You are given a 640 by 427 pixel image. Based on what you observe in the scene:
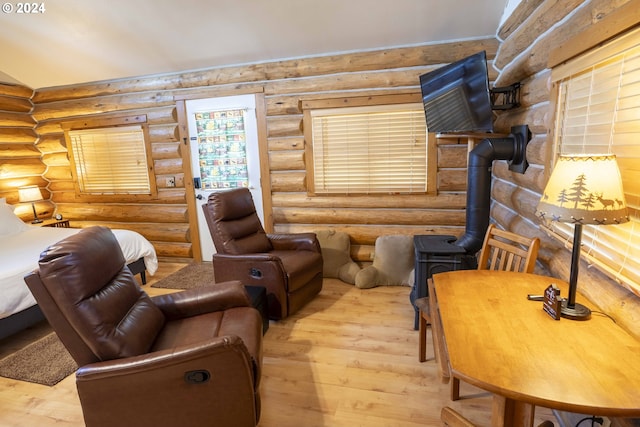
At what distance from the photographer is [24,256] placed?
2.83 metres

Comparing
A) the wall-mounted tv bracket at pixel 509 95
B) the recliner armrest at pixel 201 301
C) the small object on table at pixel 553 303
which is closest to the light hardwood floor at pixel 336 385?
the recliner armrest at pixel 201 301

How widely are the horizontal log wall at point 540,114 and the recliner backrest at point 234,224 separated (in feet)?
7.30

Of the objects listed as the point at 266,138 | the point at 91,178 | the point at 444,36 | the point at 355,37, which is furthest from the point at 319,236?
the point at 91,178

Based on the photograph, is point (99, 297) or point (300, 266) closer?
point (99, 297)

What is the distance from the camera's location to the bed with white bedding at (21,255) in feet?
8.05

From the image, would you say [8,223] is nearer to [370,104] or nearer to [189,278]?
[189,278]

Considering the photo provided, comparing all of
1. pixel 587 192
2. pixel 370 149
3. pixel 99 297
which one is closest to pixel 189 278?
pixel 99 297

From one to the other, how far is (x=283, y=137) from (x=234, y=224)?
1.28 meters

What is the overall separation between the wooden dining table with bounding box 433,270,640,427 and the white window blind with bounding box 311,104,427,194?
223 centimetres

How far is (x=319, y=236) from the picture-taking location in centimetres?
382

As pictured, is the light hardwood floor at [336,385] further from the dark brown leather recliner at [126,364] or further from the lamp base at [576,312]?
the lamp base at [576,312]

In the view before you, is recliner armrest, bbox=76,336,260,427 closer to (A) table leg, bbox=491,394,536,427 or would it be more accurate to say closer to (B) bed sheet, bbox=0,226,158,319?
(A) table leg, bbox=491,394,536,427

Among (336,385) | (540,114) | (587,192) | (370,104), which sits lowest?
(336,385)

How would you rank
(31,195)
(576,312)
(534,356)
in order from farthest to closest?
(31,195)
(576,312)
(534,356)
